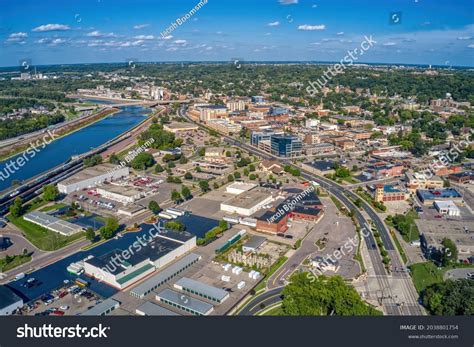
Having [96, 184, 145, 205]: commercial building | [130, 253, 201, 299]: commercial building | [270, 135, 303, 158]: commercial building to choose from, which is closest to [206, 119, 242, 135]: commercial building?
[270, 135, 303, 158]: commercial building

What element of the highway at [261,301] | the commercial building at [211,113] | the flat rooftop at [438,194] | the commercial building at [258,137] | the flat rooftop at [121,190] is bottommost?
the highway at [261,301]

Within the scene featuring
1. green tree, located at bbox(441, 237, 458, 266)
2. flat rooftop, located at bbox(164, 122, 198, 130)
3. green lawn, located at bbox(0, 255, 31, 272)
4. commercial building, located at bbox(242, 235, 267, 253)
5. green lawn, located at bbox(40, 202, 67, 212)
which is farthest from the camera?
flat rooftop, located at bbox(164, 122, 198, 130)

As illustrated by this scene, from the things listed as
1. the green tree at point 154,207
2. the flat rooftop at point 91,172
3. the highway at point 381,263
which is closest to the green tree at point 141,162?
the flat rooftop at point 91,172

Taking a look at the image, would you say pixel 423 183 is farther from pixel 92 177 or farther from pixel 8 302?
pixel 8 302

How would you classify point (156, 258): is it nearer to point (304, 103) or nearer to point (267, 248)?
point (267, 248)

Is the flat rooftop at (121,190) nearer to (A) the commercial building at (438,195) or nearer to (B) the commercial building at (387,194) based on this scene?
(B) the commercial building at (387,194)

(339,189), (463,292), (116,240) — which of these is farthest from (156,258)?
(339,189)

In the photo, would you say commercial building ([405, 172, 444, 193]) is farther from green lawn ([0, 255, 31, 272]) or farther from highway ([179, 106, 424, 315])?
green lawn ([0, 255, 31, 272])

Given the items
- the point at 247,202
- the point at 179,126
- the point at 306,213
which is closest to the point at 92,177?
the point at 247,202
